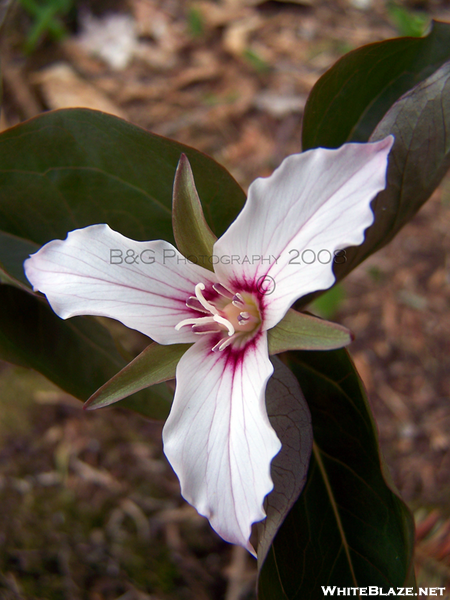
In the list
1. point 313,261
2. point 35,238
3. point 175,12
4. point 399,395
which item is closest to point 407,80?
point 313,261

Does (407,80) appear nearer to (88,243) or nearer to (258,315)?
(258,315)

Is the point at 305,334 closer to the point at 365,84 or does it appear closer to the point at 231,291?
the point at 231,291

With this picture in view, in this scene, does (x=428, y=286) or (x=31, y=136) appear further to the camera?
(x=428, y=286)

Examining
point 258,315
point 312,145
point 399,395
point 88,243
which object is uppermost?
point 312,145

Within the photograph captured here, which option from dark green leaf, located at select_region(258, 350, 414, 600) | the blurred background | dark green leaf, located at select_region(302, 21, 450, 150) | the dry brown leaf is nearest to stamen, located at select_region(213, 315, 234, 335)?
dark green leaf, located at select_region(258, 350, 414, 600)

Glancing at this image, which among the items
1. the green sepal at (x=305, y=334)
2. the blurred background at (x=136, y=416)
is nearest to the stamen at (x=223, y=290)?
the green sepal at (x=305, y=334)

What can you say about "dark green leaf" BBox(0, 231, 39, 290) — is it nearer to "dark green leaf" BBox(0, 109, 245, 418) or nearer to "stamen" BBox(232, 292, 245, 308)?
"dark green leaf" BBox(0, 109, 245, 418)

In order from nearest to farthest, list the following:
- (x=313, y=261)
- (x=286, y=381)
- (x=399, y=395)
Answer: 1. (x=313, y=261)
2. (x=286, y=381)
3. (x=399, y=395)
